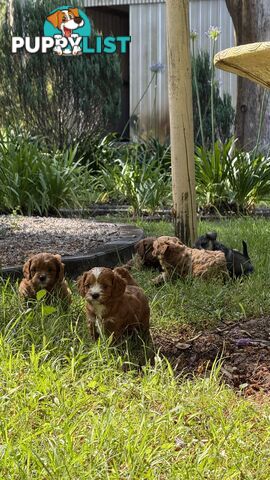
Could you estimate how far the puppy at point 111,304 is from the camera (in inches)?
157

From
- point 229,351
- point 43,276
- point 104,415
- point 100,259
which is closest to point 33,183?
point 100,259

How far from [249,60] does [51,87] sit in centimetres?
1163

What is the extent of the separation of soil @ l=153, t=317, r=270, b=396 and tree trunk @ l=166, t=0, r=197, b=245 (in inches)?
74.3

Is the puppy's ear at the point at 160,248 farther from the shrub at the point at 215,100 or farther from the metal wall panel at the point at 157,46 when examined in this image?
the metal wall panel at the point at 157,46

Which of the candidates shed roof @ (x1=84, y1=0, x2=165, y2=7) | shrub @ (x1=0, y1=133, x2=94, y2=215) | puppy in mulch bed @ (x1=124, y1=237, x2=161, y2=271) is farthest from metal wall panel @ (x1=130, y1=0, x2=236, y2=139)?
puppy in mulch bed @ (x1=124, y1=237, x2=161, y2=271)

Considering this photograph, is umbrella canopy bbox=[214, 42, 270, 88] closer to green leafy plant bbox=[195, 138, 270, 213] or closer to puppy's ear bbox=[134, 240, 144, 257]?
puppy's ear bbox=[134, 240, 144, 257]

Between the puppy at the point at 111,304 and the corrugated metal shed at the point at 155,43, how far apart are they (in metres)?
15.1

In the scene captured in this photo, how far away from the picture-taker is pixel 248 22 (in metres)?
14.1

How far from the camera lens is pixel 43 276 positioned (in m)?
4.62

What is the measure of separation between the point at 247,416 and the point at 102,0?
57.2ft

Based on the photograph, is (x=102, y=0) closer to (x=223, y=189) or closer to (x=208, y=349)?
(x=223, y=189)

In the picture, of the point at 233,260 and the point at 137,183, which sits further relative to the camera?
the point at 137,183

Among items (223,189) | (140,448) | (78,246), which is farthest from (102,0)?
(140,448)

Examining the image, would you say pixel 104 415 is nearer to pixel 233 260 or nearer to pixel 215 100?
pixel 233 260
